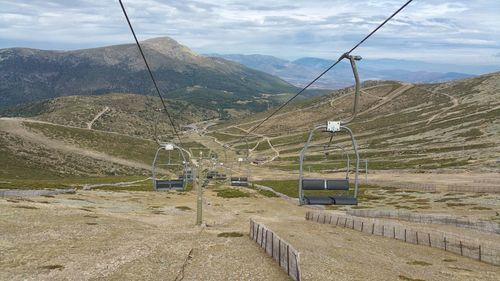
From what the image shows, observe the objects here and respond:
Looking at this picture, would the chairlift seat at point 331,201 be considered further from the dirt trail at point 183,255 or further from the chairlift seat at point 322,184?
the dirt trail at point 183,255

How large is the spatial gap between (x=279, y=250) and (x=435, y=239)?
16.4 m

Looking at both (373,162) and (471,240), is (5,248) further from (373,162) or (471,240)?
(373,162)

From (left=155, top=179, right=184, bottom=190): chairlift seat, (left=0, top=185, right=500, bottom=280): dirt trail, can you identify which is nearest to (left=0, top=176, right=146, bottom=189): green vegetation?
(left=155, top=179, right=184, bottom=190): chairlift seat

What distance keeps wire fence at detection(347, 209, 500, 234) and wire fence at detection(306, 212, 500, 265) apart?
9.45 meters

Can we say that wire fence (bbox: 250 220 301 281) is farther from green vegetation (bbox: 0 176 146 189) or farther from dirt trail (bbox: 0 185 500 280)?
green vegetation (bbox: 0 176 146 189)

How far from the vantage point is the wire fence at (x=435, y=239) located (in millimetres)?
32188

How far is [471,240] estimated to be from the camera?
3338cm

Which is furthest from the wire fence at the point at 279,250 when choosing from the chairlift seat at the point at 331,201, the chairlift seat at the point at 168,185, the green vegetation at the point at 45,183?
the green vegetation at the point at 45,183

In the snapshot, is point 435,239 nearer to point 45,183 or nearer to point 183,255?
point 183,255

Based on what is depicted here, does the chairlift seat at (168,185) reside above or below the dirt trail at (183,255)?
A: above

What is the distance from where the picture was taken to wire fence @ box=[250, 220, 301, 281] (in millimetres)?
23492

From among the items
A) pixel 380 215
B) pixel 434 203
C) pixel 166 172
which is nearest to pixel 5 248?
pixel 380 215

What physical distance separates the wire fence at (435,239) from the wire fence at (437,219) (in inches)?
372

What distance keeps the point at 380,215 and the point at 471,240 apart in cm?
2433
